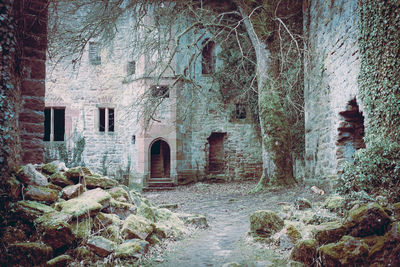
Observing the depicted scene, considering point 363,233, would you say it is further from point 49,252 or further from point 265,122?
point 265,122

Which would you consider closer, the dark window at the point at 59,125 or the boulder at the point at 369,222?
the boulder at the point at 369,222

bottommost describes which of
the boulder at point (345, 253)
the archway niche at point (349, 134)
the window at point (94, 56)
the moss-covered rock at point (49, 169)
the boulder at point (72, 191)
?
the boulder at point (345, 253)

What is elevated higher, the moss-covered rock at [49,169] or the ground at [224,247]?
the moss-covered rock at [49,169]

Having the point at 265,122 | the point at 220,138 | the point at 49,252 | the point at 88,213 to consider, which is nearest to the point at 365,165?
the point at 88,213

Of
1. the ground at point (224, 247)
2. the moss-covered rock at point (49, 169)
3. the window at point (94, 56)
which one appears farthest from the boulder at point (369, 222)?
the window at point (94, 56)

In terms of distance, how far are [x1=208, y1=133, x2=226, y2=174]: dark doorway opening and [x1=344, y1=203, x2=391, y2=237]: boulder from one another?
1408 cm

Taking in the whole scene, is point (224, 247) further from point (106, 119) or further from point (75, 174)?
point (106, 119)

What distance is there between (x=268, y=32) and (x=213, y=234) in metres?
6.90

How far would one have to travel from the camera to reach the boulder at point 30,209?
144 inches

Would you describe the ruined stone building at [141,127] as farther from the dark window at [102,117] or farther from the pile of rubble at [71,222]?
the pile of rubble at [71,222]

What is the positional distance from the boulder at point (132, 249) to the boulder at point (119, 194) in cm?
117

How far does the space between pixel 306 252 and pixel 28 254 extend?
2.59m

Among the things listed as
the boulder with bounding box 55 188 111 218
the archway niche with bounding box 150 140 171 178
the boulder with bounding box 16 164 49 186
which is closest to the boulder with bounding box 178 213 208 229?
the boulder with bounding box 55 188 111 218

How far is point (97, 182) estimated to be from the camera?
5.11 m
